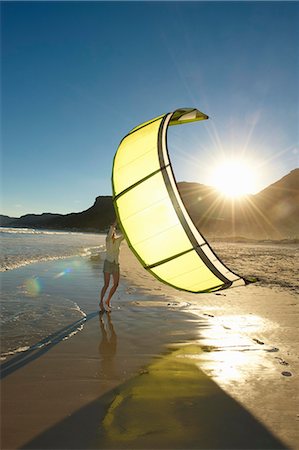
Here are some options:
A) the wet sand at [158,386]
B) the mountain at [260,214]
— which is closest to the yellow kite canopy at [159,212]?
the wet sand at [158,386]

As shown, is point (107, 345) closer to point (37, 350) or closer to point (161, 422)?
point (37, 350)

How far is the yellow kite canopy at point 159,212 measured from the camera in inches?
241

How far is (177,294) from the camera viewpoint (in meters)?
10.8

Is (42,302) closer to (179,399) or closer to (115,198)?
(115,198)

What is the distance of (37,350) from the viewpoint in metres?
5.67

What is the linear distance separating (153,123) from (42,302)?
509cm

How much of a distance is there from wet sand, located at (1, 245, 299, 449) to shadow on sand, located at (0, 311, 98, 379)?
0.09 ft

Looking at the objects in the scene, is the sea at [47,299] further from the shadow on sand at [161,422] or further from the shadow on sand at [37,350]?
the shadow on sand at [161,422]

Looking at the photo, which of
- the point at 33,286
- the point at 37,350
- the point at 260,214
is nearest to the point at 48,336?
the point at 37,350

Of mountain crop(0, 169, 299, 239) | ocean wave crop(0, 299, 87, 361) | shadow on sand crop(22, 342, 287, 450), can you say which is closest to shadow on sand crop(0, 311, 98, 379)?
ocean wave crop(0, 299, 87, 361)

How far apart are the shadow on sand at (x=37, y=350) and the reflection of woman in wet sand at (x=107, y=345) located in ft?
1.55

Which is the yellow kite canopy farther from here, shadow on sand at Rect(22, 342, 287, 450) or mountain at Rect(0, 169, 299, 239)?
mountain at Rect(0, 169, 299, 239)

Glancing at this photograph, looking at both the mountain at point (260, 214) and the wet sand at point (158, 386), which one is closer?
the wet sand at point (158, 386)

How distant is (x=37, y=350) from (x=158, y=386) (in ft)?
6.92
